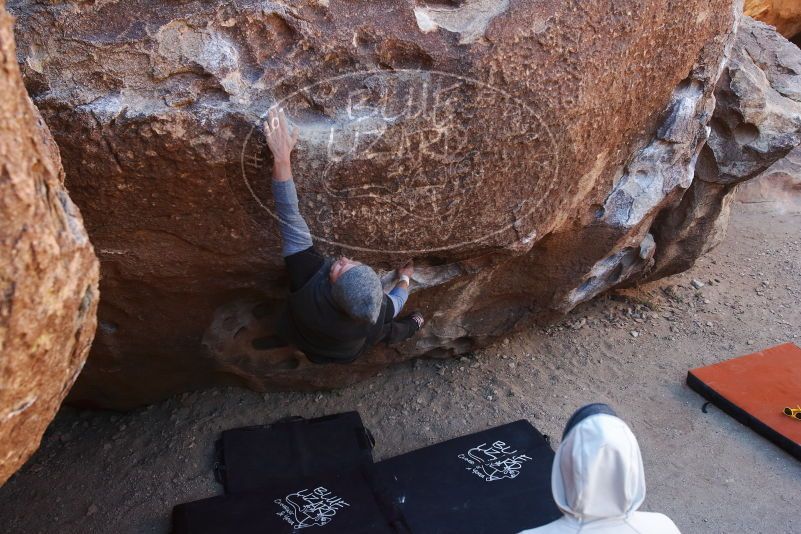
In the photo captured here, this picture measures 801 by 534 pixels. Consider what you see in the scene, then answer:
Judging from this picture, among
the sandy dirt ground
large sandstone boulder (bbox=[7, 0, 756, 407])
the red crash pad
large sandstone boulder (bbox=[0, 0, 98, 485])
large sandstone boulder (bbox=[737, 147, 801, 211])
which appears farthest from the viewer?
large sandstone boulder (bbox=[737, 147, 801, 211])

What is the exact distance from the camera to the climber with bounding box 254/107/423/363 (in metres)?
2.29

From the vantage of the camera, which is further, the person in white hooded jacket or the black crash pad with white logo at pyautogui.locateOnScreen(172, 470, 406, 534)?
the black crash pad with white logo at pyautogui.locateOnScreen(172, 470, 406, 534)

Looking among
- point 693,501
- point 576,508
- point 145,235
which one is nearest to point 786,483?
point 693,501

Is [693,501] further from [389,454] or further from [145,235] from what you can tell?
[145,235]

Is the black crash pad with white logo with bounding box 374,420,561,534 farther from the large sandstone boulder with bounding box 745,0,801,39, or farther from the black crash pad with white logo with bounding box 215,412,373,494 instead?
the large sandstone boulder with bounding box 745,0,801,39

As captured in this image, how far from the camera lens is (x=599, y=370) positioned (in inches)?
146

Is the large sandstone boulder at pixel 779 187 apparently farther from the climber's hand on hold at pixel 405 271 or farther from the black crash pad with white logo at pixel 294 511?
the black crash pad with white logo at pixel 294 511

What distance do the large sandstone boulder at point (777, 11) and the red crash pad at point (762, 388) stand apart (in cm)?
298

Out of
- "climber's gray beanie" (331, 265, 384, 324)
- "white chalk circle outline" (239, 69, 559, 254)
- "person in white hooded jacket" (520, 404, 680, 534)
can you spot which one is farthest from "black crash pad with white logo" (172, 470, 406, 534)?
"person in white hooded jacket" (520, 404, 680, 534)

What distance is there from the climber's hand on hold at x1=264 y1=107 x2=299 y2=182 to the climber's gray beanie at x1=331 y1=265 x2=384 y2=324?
0.37 metres

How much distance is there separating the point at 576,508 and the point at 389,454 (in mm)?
1668

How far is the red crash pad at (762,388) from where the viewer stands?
3.24 metres

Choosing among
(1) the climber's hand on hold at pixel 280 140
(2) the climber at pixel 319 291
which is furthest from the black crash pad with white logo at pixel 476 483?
(1) the climber's hand on hold at pixel 280 140

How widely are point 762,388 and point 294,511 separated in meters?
2.24
